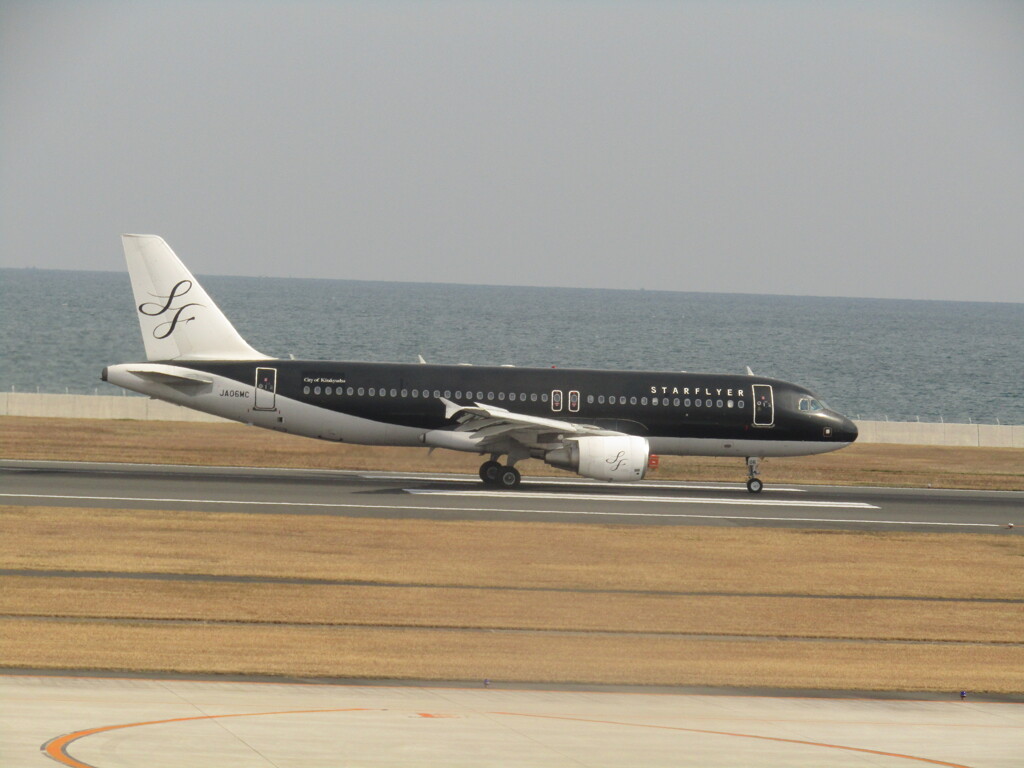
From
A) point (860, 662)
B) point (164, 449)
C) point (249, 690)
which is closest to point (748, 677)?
point (860, 662)

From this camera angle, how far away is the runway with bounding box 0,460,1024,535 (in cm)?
3384

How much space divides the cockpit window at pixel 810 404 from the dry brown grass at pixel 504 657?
20.6m

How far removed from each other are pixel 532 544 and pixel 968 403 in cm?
8642

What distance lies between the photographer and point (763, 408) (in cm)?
4138

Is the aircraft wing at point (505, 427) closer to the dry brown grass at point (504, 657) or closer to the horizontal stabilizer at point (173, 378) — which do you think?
the horizontal stabilizer at point (173, 378)

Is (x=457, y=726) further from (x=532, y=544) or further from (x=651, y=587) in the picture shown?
(x=532, y=544)

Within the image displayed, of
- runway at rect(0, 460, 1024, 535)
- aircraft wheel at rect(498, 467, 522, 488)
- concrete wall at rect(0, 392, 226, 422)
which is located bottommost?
runway at rect(0, 460, 1024, 535)

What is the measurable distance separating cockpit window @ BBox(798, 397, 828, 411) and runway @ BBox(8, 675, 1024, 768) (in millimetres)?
23986

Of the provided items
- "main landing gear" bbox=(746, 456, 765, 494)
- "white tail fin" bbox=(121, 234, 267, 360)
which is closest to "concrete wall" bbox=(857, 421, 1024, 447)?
"main landing gear" bbox=(746, 456, 765, 494)

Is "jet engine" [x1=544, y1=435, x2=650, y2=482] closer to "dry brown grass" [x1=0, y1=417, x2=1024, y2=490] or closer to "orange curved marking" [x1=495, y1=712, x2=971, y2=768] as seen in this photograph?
"dry brown grass" [x1=0, y1=417, x2=1024, y2=490]

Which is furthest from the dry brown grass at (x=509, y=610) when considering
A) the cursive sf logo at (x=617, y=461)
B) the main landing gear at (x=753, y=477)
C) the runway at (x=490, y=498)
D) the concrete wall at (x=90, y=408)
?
the concrete wall at (x=90, y=408)

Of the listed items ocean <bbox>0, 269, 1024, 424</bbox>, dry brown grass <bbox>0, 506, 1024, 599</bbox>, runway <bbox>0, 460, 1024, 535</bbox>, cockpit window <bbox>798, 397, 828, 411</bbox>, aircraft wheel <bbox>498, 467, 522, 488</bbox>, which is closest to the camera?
dry brown grass <bbox>0, 506, 1024, 599</bbox>

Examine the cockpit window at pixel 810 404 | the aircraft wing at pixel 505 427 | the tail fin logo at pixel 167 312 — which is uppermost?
the tail fin logo at pixel 167 312

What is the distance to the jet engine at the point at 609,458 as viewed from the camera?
37.8m
